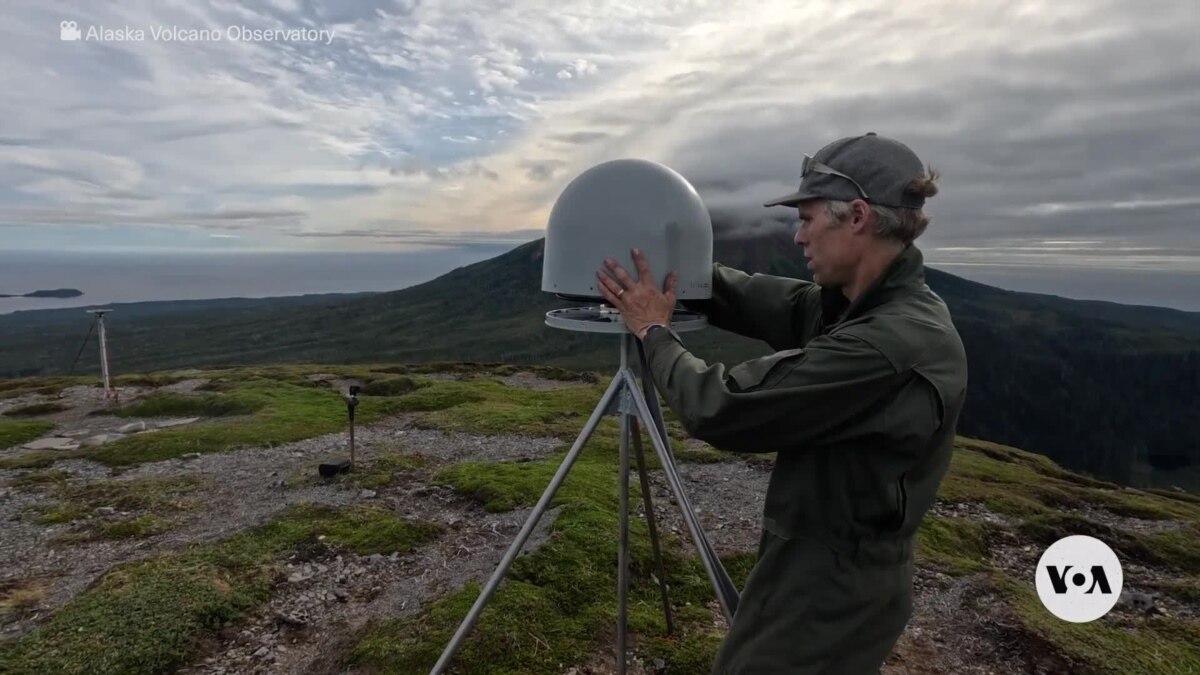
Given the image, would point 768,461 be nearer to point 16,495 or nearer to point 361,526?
point 361,526

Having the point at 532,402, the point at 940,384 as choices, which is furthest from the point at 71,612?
the point at 532,402

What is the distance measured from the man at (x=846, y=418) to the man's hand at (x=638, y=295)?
0.28 m

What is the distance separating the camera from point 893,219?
3.36m

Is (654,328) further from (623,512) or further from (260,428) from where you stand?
(260,428)

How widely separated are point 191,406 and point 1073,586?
95.6 ft

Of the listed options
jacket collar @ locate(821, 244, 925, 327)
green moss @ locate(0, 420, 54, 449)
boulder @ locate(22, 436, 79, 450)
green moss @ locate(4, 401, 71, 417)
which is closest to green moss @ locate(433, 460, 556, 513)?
jacket collar @ locate(821, 244, 925, 327)

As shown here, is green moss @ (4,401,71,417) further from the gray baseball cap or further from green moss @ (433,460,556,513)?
the gray baseball cap

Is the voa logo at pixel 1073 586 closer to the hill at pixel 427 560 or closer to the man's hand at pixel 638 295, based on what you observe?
the hill at pixel 427 560

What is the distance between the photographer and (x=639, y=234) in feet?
14.9

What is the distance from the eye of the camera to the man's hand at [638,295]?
3.99 m

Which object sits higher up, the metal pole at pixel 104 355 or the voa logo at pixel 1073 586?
the metal pole at pixel 104 355

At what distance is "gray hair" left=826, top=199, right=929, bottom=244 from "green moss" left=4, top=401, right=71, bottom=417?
33.0 metres

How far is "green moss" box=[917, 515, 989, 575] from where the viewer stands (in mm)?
Result: 11336

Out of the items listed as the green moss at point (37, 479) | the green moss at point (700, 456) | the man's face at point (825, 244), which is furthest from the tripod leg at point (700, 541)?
the green moss at point (37, 479)
